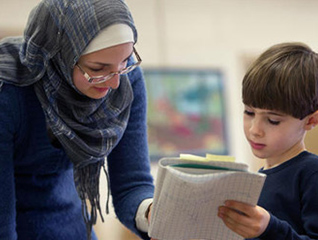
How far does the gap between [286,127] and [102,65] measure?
0.50 meters

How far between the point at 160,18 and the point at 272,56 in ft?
11.6

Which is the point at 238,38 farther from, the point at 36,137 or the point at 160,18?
the point at 36,137

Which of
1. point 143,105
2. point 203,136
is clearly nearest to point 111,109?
point 143,105

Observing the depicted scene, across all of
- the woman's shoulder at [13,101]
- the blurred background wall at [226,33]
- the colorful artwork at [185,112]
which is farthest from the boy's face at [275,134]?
the blurred background wall at [226,33]

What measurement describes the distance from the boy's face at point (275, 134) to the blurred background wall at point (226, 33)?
11.1 ft

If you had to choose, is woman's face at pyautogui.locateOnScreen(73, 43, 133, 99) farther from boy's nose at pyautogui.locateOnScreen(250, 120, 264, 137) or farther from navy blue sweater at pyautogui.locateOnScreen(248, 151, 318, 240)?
navy blue sweater at pyautogui.locateOnScreen(248, 151, 318, 240)

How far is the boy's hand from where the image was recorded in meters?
1.00

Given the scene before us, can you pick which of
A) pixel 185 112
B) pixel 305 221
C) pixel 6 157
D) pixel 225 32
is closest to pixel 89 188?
pixel 6 157

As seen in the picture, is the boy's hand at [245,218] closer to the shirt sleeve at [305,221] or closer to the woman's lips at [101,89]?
the shirt sleeve at [305,221]

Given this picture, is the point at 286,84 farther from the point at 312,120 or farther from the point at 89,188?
the point at 89,188

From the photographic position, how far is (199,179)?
96 centimetres

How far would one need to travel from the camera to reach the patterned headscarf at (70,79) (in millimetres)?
1273

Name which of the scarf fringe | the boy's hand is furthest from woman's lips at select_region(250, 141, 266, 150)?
the scarf fringe

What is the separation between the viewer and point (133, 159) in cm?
151
